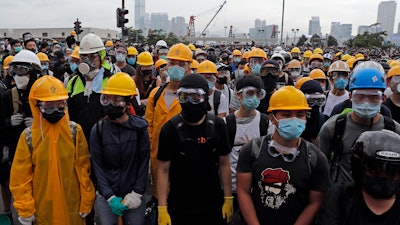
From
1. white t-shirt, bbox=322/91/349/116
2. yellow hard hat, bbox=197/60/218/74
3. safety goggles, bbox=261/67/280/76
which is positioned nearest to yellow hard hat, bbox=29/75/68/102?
yellow hard hat, bbox=197/60/218/74

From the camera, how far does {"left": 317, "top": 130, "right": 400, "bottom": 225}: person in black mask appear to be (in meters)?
1.93

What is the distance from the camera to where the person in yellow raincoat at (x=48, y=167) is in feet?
10.4

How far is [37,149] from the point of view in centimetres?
319

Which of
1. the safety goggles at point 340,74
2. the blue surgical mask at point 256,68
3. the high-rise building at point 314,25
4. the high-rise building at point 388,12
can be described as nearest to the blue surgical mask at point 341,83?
the safety goggles at point 340,74

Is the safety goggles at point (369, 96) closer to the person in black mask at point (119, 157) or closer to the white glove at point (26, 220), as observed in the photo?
the person in black mask at point (119, 157)

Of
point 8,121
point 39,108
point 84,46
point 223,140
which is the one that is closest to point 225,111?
point 223,140

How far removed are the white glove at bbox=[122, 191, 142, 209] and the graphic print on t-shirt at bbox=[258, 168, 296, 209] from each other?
131 centimetres

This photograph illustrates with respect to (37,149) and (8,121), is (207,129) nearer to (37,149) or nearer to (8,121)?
(37,149)

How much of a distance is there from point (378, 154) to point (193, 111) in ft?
5.09

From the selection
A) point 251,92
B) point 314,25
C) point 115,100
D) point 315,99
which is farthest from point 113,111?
point 314,25

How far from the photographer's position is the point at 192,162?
3.00m

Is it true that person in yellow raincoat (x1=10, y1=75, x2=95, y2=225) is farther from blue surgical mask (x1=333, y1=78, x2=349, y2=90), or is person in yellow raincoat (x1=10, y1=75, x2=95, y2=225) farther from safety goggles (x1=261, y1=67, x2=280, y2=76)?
blue surgical mask (x1=333, y1=78, x2=349, y2=90)

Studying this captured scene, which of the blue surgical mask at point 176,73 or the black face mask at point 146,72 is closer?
the blue surgical mask at point 176,73

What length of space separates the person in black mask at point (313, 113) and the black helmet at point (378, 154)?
2073mm
